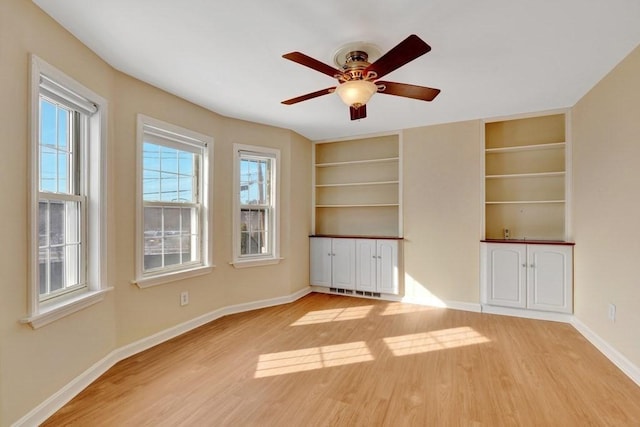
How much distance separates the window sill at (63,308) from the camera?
1.75 m

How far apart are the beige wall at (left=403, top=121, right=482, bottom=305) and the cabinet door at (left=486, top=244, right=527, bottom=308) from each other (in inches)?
6.7

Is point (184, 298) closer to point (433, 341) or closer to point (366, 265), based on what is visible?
point (366, 265)

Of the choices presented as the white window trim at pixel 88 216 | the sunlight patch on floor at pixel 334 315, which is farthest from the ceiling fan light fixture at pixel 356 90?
the sunlight patch on floor at pixel 334 315

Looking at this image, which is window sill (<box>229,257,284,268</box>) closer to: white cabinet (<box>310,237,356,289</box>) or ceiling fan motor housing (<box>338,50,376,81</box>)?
white cabinet (<box>310,237,356,289</box>)

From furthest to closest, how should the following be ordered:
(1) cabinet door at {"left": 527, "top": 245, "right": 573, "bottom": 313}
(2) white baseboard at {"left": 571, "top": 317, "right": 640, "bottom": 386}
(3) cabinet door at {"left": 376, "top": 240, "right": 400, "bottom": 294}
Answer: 1. (3) cabinet door at {"left": 376, "top": 240, "right": 400, "bottom": 294}
2. (1) cabinet door at {"left": 527, "top": 245, "right": 573, "bottom": 313}
3. (2) white baseboard at {"left": 571, "top": 317, "right": 640, "bottom": 386}

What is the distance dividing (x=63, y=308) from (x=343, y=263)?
3.28m

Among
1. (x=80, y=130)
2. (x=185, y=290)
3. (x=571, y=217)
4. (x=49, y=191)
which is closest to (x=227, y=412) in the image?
(x=185, y=290)

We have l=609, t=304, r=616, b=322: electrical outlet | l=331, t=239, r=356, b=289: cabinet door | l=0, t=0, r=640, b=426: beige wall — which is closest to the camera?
l=0, t=0, r=640, b=426: beige wall

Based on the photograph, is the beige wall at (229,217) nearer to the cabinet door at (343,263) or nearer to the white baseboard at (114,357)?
the white baseboard at (114,357)

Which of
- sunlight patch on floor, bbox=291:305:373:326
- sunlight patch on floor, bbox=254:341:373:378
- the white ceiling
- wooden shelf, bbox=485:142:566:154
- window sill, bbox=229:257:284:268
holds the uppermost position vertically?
the white ceiling

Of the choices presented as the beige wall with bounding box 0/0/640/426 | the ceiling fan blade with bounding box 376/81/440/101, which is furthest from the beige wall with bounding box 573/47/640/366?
the ceiling fan blade with bounding box 376/81/440/101

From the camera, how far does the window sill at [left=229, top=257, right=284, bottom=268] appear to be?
3789 mm

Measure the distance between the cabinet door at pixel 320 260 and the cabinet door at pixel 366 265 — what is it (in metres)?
0.46

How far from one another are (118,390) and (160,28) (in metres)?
2.49
